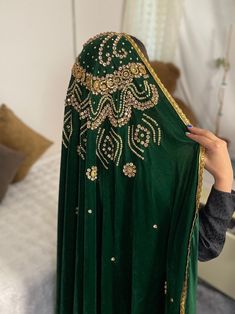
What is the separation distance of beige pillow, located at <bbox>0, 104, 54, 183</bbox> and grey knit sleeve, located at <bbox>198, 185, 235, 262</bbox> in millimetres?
1329

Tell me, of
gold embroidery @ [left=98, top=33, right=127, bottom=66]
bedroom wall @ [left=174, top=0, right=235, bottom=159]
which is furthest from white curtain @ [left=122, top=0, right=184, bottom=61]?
gold embroidery @ [left=98, top=33, right=127, bottom=66]

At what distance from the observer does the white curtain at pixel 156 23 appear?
7.95 feet

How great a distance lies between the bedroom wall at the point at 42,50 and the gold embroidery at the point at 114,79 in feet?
4.26

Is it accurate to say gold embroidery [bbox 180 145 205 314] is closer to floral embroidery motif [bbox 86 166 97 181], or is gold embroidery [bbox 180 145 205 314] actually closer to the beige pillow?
floral embroidery motif [bbox 86 166 97 181]

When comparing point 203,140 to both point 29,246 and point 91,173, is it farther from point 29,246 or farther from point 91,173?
point 29,246

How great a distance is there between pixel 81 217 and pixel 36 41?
56.0 inches

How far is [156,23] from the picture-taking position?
8.27 ft

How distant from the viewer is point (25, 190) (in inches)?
83.4

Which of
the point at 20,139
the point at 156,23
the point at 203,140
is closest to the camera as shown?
the point at 203,140

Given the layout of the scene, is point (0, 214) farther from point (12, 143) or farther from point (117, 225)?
point (117, 225)

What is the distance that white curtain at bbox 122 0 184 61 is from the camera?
2424 mm

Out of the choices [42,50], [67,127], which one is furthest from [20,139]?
[67,127]

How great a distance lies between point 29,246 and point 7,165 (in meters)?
0.51

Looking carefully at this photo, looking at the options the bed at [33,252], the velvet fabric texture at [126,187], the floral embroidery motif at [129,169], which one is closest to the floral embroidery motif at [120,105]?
the velvet fabric texture at [126,187]
